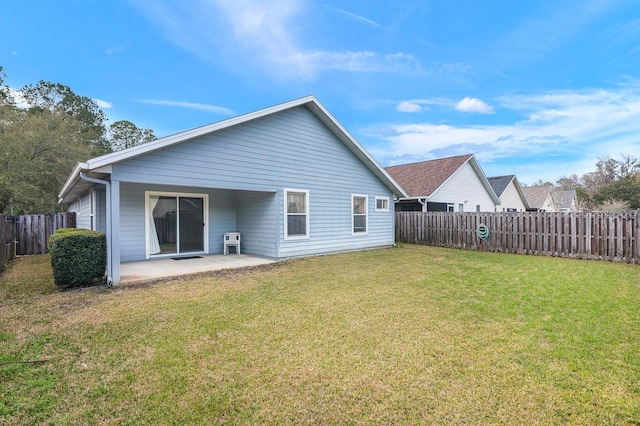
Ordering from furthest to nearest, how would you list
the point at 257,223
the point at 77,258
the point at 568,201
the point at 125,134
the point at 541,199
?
the point at 568,201 < the point at 125,134 < the point at 541,199 < the point at 257,223 < the point at 77,258

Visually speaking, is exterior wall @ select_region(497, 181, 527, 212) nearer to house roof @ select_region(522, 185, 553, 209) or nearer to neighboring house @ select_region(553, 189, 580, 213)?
house roof @ select_region(522, 185, 553, 209)

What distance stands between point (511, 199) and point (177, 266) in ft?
83.2

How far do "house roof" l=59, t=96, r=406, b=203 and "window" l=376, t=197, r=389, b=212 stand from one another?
595mm

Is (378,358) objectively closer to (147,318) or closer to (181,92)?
(147,318)

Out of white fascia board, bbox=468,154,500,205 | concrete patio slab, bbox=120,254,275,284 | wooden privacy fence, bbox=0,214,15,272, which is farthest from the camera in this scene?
white fascia board, bbox=468,154,500,205

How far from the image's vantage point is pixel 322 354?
3.27 m

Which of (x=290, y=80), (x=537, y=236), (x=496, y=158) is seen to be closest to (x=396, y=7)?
(x=290, y=80)

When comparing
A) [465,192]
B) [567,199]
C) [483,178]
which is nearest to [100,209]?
[465,192]

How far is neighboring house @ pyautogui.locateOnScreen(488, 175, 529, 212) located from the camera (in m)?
23.1

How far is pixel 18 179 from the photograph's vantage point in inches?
641

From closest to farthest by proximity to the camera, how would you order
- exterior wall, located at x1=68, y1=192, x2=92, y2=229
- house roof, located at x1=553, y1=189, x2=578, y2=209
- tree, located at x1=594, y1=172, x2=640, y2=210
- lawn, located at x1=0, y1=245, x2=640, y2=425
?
lawn, located at x1=0, y1=245, x2=640, y2=425
exterior wall, located at x1=68, y1=192, x2=92, y2=229
tree, located at x1=594, y1=172, x2=640, y2=210
house roof, located at x1=553, y1=189, x2=578, y2=209

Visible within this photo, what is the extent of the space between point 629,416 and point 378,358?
193cm

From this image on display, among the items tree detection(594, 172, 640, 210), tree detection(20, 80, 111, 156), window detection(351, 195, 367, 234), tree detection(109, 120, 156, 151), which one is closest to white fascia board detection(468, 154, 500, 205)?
window detection(351, 195, 367, 234)

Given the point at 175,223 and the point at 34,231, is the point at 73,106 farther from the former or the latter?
the point at 175,223
